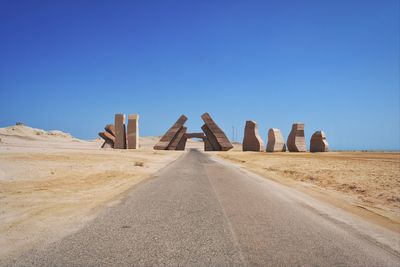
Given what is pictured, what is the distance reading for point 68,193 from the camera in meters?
8.62

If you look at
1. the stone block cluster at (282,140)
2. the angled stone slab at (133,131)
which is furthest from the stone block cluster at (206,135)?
the angled stone slab at (133,131)

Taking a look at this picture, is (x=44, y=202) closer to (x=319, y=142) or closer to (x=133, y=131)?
→ (x=133, y=131)

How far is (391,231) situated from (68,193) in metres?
7.01

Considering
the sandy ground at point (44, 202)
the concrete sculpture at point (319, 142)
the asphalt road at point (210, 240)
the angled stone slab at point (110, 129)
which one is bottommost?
the asphalt road at point (210, 240)

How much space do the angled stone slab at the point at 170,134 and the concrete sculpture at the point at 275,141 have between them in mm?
13037

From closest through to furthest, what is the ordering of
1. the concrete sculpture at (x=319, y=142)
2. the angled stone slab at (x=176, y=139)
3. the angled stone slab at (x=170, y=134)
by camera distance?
the concrete sculpture at (x=319, y=142) → the angled stone slab at (x=170, y=134) → the angled stone slab at (x=176, y=139)

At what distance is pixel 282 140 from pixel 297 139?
2.29 metres

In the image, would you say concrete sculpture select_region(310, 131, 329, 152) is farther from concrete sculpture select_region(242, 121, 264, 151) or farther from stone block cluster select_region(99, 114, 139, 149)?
stone block cluster select_region(99, 114, 139, 149)

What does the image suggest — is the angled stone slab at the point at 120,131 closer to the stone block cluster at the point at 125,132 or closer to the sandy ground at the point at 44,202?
the stone block cluster at the point at 125,132

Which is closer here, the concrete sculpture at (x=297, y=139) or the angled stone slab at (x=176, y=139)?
the concrete sculpture at (x=297, y=139)

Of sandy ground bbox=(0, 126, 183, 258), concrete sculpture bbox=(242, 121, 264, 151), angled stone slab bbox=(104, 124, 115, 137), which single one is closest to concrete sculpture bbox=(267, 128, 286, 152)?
concrete sculpture bbox=(242, 121, 264, 151)

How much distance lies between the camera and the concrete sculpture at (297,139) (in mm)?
45969

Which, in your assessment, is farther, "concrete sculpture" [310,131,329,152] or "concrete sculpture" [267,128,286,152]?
"concrete sculpture" [267,128,286,152]

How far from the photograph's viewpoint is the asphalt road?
151 inches
